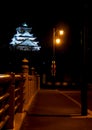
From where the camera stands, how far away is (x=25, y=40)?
112m

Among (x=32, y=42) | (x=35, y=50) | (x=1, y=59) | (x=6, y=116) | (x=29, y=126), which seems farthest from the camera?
(x=32, y=42)

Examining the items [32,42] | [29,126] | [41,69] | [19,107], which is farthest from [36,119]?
[32,42]

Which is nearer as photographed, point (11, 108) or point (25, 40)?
point (11, 108)

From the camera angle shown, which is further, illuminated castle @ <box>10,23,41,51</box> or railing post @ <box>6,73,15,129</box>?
illuminated castle @ <box>10,23,41,51</box>

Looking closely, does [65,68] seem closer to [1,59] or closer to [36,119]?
[1,59]

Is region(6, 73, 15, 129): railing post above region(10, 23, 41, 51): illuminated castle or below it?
below

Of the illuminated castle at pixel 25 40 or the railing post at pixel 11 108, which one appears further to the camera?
the illuminated castle at pixel 25 40

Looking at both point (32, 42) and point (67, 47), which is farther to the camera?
point (32, 42)

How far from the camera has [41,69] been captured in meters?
84.9

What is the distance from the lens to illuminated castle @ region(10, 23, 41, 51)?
107100 mm

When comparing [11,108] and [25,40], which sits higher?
[25,40]

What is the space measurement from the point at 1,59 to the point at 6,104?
218 ft

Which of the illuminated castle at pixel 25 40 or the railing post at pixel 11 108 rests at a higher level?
the illuminated castle at pixel 25 40

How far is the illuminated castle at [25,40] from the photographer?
107100 millimetres
